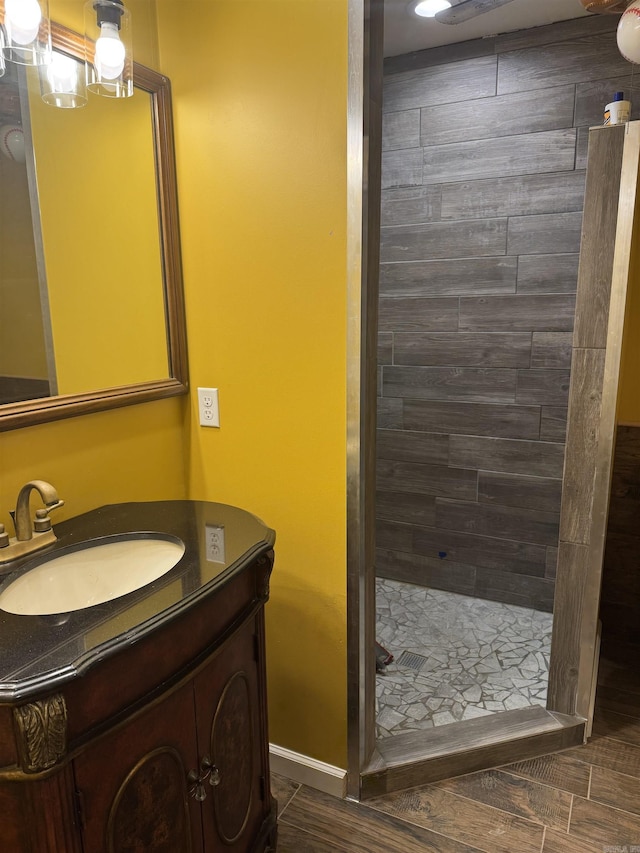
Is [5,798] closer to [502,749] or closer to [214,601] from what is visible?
[214,601]

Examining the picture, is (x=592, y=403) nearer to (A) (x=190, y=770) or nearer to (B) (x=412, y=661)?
(B) (x=412, y=661)

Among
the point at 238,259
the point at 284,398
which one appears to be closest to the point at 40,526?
the point at 284,398

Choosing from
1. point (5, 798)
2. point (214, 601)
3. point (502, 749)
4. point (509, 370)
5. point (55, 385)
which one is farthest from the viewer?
point (509, 370)

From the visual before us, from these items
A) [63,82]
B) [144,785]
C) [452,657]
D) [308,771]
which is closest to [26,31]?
[63,82]

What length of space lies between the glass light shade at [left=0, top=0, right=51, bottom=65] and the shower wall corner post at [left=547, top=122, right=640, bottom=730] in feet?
4.73

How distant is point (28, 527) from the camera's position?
3.93 ft

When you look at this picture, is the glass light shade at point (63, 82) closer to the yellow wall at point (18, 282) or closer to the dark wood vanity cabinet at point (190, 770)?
the yellow wall at point (18, 282)

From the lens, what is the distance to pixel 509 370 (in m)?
2.57

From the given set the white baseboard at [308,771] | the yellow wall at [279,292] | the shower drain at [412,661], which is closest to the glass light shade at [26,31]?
the yellow wall at [279,292]

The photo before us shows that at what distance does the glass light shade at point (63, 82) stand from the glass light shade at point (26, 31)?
40 mm

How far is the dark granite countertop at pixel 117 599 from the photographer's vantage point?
2.69 ft

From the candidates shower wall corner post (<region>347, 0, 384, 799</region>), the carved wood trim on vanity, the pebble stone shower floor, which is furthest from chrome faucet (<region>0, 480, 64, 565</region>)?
the pebble stone shower floor

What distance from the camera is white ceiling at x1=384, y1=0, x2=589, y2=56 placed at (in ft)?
6.95

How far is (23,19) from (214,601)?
1234 millimetres
